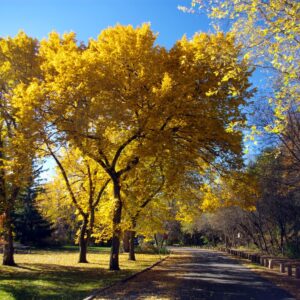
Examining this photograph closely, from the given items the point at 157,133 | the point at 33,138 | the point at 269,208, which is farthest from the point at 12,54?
the point at 269,208

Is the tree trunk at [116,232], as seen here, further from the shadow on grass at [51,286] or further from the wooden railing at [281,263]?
the wooden railing at [281,263]

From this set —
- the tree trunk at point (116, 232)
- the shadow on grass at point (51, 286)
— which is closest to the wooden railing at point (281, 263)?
the tree trunk at point (116, 232)

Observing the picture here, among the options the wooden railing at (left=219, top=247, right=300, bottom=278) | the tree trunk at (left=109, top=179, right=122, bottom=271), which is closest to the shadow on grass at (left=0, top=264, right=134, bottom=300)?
the tree trunk at (left=109, top=179, right=122, bottom=271)

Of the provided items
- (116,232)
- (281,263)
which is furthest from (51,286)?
(281,263)

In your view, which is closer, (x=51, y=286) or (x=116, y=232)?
(x=51, y=286)

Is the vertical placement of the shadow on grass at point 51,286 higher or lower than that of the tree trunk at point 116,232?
lower

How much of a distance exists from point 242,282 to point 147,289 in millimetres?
4877

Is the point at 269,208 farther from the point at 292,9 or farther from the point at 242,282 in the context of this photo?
Result: the point at 292,9

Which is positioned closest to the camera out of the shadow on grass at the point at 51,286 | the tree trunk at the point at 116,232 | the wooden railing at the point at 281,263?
the shadow on grass at the point at 51,286

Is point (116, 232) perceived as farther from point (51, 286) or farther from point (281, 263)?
point (281, 263)

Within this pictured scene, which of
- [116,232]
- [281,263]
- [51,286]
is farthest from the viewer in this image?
[281,263]

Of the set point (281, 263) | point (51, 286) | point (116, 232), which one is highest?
point (116, 232)

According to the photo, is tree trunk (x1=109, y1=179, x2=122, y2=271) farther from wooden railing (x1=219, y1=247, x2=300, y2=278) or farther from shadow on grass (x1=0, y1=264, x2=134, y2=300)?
wooden railing (x1=219, y1=247, x2=300, y2=278)

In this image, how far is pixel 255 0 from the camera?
8.73 meters
